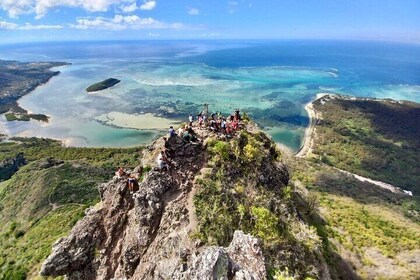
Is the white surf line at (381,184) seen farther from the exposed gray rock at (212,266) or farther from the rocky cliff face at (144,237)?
the exposed gray rock at (212,266)

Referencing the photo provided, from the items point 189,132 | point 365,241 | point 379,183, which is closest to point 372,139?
point 379,183

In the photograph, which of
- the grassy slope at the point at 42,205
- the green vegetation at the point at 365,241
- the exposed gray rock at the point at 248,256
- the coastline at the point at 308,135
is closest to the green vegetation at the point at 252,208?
the exposed gray rock at the point at 248,256

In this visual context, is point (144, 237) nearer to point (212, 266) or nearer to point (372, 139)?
point (212, 266)

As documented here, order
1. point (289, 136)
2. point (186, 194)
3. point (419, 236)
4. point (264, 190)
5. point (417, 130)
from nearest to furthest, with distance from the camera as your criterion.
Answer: point (186, 194) < point (264, 190) < point (419, 236) < point (289, 136) < point (417, 130)

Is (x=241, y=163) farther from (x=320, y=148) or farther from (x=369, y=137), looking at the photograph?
(x=369, y=137)

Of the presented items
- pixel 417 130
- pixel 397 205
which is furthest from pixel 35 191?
pixel 417 130

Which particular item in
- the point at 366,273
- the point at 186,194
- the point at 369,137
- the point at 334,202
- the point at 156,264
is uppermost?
the point at 186,194

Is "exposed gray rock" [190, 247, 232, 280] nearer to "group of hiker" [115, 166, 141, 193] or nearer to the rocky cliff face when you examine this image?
the rocky cliff face
